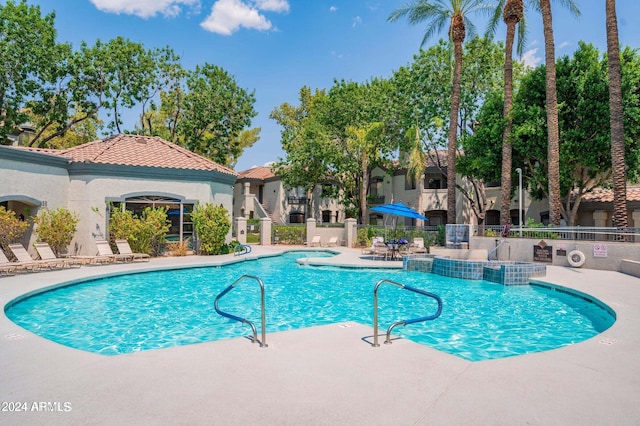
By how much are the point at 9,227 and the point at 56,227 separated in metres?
2.03

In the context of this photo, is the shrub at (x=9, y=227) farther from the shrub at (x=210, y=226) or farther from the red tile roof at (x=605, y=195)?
the red tile roof at (x=605, y=195)

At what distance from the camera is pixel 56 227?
17453 mm

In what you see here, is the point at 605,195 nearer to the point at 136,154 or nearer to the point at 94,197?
the point at 136,154

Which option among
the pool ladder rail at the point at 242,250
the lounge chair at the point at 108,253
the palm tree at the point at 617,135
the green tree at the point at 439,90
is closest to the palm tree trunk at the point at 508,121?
the palm tree at the point at 617,135

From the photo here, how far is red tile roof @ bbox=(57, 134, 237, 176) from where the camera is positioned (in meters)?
19.8

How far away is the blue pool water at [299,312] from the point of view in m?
8.38

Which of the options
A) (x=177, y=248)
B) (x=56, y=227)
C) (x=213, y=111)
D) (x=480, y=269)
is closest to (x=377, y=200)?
(x=213, y=111)

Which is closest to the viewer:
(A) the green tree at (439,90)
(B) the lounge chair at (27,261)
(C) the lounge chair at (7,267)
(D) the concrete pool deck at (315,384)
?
(D) the concrete pool deck at (315,384)

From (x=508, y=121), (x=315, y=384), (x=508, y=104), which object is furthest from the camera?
(x=508, y=104)

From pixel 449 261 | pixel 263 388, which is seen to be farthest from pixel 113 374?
pixel 449 261

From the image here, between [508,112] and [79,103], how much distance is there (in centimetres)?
2735

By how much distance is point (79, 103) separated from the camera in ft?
92.8

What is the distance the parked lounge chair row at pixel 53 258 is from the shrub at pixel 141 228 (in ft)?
1.91

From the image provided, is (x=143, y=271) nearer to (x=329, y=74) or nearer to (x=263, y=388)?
(x=263, y=388)
